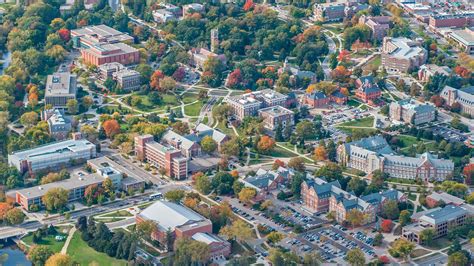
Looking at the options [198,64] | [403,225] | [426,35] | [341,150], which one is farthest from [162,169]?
[426,35]

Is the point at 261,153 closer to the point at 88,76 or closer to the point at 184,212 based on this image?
the point at 184,212

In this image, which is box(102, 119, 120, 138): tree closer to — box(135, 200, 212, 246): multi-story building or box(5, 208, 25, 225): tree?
box(135, 200, 212, 246): multi-story building

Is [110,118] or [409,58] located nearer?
[110,118]

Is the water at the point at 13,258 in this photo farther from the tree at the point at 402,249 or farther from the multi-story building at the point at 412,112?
the multi-story building at the point at 412,112

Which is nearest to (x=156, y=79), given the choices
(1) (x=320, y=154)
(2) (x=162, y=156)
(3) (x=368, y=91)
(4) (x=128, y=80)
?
(4) (x=128, y=80)

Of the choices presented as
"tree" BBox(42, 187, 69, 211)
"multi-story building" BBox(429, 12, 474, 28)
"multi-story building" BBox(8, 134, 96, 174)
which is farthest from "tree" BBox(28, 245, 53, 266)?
"multi-story building" BBox(429, 12, 474, 28)

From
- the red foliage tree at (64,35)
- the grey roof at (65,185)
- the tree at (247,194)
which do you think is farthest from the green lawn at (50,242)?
the red foliage tree at (64,35)
